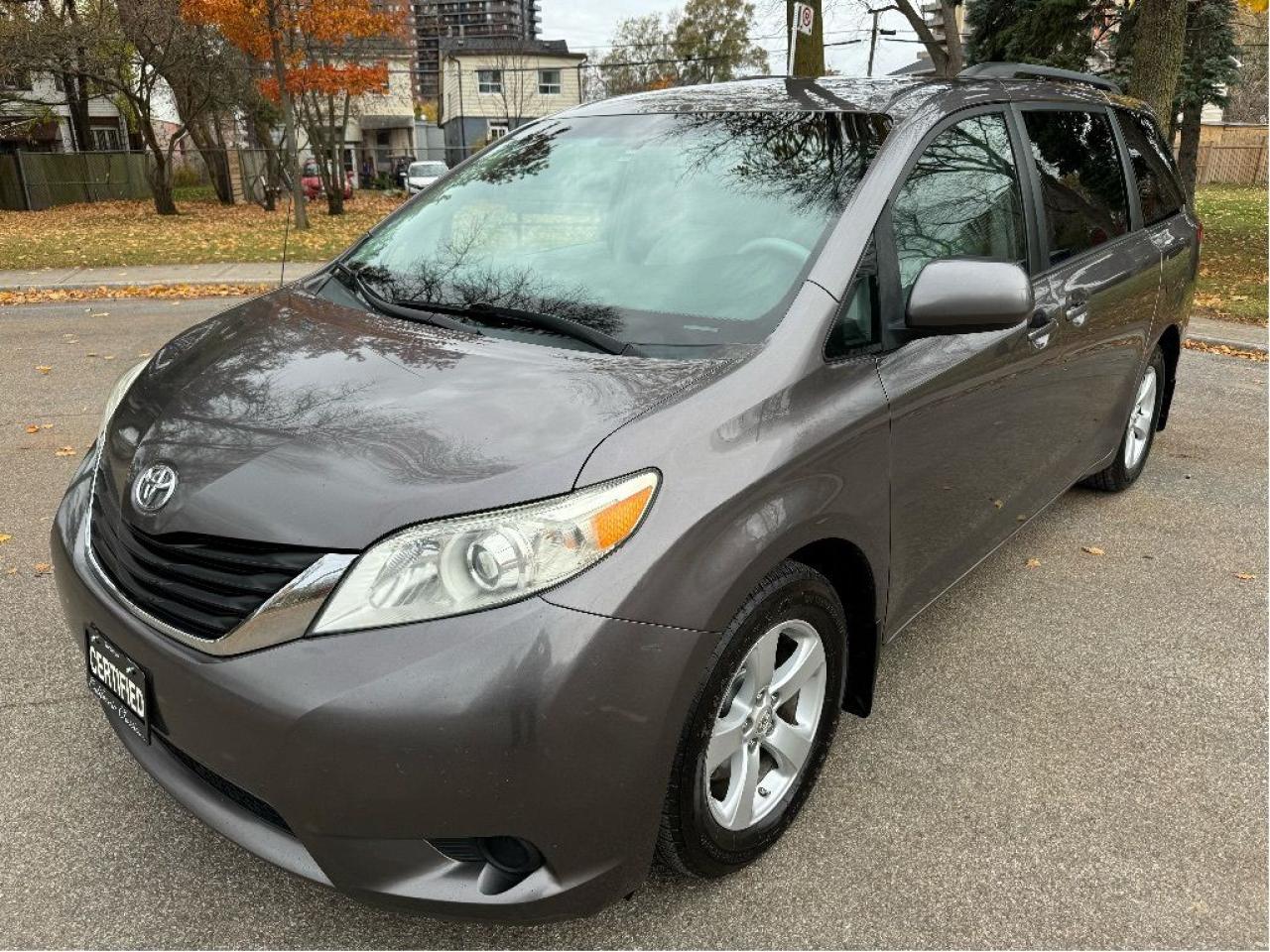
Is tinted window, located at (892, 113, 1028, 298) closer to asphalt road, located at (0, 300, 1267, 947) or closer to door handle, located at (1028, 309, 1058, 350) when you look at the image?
door handle, located at (1028, 309, 1058, 350)

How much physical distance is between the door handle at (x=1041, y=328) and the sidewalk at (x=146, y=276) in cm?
890

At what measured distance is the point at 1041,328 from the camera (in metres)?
3.06

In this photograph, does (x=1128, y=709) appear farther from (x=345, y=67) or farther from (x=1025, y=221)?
(x=345, y=67)

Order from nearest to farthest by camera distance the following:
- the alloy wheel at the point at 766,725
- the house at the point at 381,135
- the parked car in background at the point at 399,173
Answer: the alloy wheel at the point at 766,725 → the parked car in background at the point at 399,173 → the house at the point at 381,135

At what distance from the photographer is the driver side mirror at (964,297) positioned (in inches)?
90.7

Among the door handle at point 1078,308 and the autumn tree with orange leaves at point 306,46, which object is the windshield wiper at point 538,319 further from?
the autumn tree with orange leaves at point 306,46

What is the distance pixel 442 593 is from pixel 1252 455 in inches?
214

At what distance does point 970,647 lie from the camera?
3.34 metres

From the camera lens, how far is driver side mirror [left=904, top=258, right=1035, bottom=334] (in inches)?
90.7

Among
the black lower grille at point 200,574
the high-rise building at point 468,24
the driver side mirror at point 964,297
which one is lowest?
the black lower grille at point 200,574

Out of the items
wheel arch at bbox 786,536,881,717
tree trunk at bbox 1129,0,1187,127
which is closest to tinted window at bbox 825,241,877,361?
wheel arch at bbox 786,536,881,717

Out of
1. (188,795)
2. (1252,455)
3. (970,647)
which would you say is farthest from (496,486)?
(1252,455)

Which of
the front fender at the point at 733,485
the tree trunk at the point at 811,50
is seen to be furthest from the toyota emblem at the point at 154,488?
the tree trunk at the point at 811,50

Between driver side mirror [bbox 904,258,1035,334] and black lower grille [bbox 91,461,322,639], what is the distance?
149cm
